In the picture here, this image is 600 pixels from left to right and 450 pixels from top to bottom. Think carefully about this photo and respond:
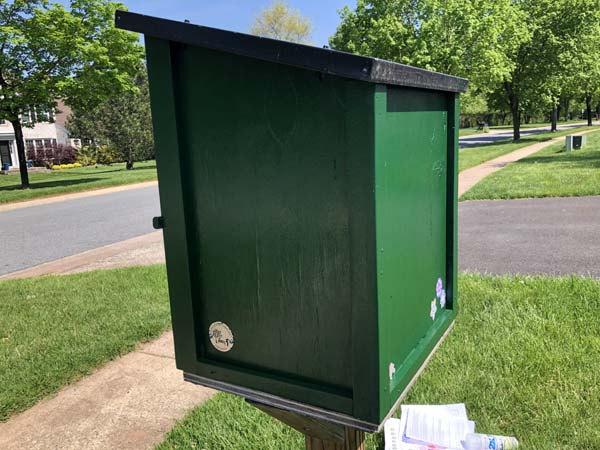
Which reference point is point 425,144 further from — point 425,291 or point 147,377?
point 147,377

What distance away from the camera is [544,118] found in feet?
231

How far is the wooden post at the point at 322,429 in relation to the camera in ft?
4.73

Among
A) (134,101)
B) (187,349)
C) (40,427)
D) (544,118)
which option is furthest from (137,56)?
(544,118)

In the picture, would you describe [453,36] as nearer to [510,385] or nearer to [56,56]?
[56,56]

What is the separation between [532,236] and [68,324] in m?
5.54

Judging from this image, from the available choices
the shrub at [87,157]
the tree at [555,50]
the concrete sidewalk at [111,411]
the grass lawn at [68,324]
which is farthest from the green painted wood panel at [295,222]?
the shrub at [87,157]

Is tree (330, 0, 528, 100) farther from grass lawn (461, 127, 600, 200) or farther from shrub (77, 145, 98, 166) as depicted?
shrub (77, 145, 98, 166)

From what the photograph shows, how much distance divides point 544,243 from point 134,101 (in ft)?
101

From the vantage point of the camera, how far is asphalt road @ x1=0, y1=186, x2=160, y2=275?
8.38m

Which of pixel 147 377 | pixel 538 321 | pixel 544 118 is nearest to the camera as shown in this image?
pixel 147 377

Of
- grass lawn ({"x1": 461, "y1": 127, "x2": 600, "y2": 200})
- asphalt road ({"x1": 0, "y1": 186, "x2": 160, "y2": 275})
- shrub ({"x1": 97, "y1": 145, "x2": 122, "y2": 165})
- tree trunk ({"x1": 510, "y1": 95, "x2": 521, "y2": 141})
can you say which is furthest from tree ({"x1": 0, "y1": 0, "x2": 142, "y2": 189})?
tree trunk ({"x1": 510, "y1": 95, "x2": 521, "y2": 141})

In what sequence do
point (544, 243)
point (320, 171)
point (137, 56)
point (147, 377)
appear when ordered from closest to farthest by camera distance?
point (320, 171) < point (147, 377) < point (544, 243) < point (137, 56)

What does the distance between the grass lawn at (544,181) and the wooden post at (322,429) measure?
906cm

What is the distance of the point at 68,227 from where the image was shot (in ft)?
35.7
